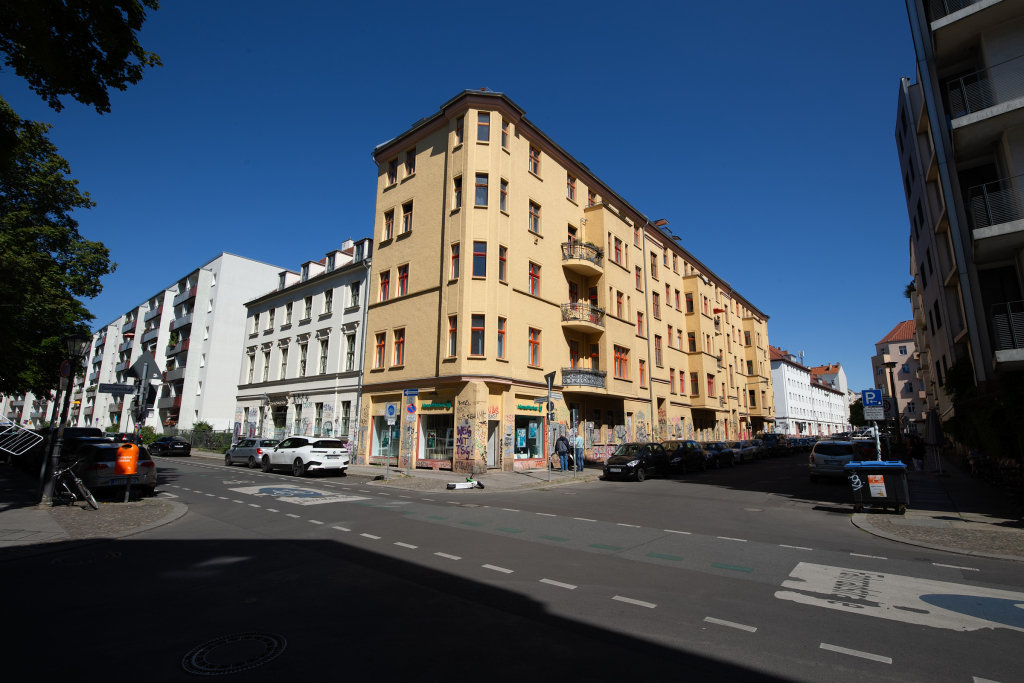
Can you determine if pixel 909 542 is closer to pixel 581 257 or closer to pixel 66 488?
pixel 66 488

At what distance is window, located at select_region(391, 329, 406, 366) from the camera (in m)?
26.7

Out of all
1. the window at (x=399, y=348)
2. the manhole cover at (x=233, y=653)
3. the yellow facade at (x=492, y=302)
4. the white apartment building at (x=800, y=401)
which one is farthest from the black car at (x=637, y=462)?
the white apartment building at (x=800, y=401)

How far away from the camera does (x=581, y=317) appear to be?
93.6ft

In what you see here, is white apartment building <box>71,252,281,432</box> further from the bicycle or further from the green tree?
the bicycle

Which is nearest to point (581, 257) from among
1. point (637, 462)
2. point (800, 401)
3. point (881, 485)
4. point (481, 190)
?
point (481, 190)

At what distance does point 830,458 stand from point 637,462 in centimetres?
732

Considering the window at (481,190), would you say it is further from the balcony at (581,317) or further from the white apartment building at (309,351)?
the balcony at (581,317)

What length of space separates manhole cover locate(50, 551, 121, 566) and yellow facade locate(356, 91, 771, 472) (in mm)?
12567

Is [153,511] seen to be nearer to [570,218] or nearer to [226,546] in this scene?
[226,546]

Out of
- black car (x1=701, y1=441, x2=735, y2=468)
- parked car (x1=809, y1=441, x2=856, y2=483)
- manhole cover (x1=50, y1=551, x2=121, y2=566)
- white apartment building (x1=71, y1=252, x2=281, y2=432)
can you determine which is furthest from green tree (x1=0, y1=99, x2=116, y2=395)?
black car (x1=701, y1=441, x2=735, y2=468)

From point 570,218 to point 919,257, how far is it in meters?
20.1

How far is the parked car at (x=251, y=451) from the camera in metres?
26.0

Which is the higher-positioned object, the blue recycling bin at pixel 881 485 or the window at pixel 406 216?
the window at pixel 406 216

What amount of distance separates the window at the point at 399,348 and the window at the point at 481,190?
8.01m
